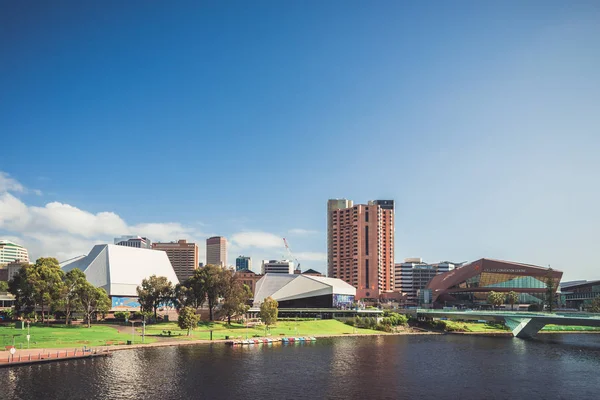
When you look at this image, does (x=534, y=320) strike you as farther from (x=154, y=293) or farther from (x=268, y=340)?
(x=154, y=293)

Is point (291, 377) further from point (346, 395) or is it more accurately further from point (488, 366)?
point (488, 366)

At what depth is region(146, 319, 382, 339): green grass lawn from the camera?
145 metres

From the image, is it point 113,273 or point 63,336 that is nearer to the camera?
point 63,336

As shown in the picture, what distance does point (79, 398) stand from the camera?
69.2m

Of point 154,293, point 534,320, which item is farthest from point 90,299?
point 534,320

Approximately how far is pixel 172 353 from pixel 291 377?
3512 cm

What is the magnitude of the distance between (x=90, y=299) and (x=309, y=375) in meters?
86.1

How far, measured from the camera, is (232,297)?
17075 cm

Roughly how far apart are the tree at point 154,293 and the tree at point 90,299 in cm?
1546

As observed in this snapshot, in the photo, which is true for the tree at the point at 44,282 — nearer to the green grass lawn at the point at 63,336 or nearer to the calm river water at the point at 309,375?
the green grass lawn at the point at 63,336

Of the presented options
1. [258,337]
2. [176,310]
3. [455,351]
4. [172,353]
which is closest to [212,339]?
[258,337]

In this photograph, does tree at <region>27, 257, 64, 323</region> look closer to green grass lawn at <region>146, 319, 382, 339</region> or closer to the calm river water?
green grass lawn at <region>146, 319, 382, 339</region>

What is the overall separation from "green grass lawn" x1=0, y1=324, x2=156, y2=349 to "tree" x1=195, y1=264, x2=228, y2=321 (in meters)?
36.6

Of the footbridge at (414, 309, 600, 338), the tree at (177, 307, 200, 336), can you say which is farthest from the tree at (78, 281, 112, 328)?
the footbridge at (414, 309, 600, 338)
